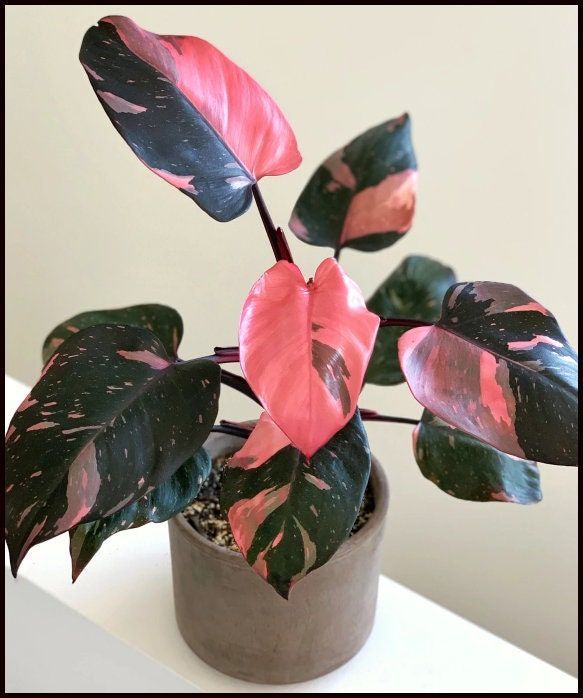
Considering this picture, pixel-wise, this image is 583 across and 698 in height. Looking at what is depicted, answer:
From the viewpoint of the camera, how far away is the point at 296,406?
425 mm

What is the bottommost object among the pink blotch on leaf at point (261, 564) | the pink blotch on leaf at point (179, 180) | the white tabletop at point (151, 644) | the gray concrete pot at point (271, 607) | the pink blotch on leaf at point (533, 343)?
the white tabletop at point (151, 644)

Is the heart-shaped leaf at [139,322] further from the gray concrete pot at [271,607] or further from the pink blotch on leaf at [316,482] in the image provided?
the pink blotch on leaf at [316,482]

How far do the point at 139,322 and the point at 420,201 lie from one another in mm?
518

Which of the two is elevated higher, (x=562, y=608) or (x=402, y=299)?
(x=402, y=299)

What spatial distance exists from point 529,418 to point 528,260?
615 mm

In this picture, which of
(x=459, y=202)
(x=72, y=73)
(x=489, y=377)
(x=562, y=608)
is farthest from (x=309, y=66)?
(x=562, y=608)

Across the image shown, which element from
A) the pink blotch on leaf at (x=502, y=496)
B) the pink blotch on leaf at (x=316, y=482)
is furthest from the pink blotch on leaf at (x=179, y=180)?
the pink blotch on leaf at (x=502, y=496)

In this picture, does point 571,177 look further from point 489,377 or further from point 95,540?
point 95,540

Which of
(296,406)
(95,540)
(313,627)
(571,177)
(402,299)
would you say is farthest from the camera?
(571,177)

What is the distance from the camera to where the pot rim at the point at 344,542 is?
0.63 metres

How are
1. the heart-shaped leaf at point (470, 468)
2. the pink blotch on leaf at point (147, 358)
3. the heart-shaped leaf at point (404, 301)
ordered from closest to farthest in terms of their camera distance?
the pink blotch on leaf at point (147, 358)
the heart-shaped leaf at point (470, 468)
the heart-shaped leaf at point (404, 301)

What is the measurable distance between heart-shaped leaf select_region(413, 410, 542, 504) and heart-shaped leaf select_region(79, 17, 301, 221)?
265 mm

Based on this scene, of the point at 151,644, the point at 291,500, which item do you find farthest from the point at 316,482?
the point at 151,644

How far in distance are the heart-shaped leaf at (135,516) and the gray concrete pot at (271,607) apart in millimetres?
86
